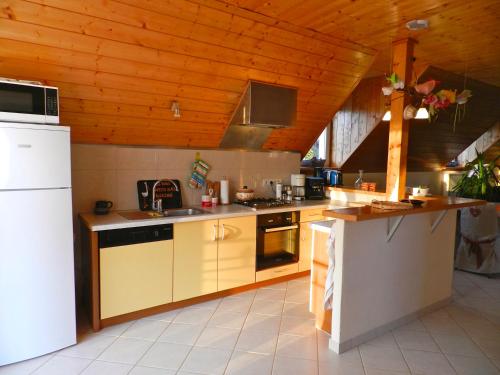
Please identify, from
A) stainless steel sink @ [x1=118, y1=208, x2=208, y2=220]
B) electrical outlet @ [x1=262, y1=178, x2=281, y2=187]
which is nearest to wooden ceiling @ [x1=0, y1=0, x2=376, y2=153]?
stainless steel sink @ [x1=118, y1=208, x2=208, y2=220]

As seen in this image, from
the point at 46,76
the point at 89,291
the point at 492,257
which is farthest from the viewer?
the point at 492,257

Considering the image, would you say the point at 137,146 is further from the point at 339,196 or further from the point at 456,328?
the point at 456,328

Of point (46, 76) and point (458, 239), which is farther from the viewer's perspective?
point (458, 239)

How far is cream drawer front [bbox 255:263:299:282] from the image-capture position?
3.41 metres

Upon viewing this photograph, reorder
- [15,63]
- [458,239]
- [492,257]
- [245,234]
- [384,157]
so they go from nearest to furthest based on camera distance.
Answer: [15,63], [245,234], [492,257], [458,239], [384,157]

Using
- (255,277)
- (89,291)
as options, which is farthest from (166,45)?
(255,277)

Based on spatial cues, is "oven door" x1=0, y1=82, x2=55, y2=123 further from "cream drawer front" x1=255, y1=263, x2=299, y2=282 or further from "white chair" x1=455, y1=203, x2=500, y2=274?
"white chair" x1=455, y1=203, x2=500, y2=274

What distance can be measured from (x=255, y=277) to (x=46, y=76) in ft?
7.92

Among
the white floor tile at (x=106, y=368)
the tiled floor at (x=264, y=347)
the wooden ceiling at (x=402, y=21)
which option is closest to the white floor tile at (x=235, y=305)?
the tiled floor at (x=264, y=347)

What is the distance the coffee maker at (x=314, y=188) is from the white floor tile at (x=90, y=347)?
8.54ft

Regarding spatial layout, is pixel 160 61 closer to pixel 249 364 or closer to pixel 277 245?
pixel 277 245

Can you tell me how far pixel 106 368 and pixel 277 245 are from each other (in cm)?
199

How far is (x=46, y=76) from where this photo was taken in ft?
7.90

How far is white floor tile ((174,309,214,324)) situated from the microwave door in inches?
70.0
